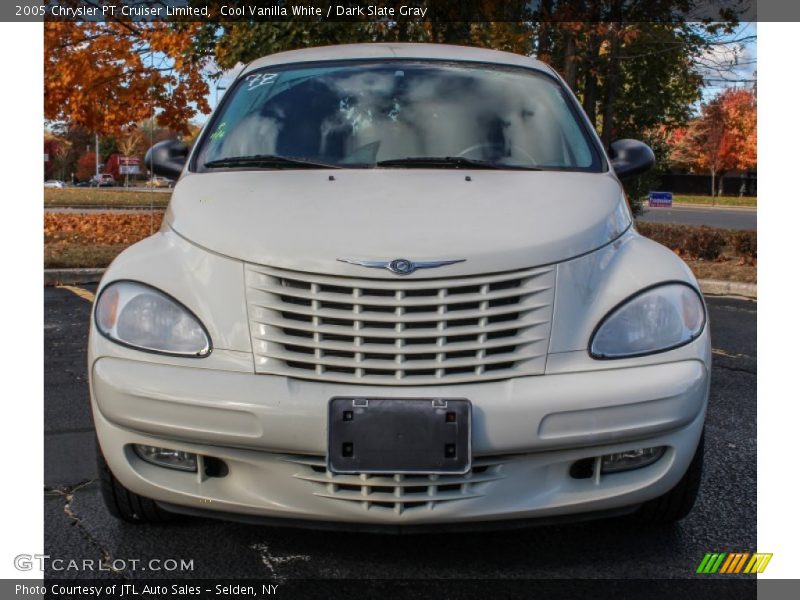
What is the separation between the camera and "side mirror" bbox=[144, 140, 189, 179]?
13.9 feet

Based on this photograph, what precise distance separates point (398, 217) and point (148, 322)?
847 mm

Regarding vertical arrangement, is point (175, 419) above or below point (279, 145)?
below

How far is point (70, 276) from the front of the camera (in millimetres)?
10391

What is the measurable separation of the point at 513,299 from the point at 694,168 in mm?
62164

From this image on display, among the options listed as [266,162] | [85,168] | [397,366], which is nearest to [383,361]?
[397,366]

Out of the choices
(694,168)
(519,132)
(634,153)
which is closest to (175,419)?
(519,132)

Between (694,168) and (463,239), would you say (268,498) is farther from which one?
(694,168)

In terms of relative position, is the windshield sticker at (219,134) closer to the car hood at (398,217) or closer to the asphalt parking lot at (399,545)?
the car hood at (398,217)

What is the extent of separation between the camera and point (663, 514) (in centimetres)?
319

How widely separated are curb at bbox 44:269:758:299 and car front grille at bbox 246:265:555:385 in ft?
26.0

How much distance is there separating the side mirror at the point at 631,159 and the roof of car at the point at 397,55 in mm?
566

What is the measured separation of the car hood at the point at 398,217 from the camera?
2.81m

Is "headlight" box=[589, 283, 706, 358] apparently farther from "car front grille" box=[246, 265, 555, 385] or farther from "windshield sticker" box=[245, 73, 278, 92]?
"windshield sticker" box=[245, 73, 278, 92]

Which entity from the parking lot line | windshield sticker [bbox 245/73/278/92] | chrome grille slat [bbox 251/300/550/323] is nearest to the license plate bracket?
chrome grille slat [bbox 251/300/550/323]
